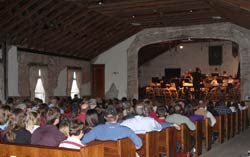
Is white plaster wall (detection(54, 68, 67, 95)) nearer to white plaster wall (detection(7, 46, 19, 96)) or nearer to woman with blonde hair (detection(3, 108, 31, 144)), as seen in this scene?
white plaster wall (detection(7, 46, 19, 96))

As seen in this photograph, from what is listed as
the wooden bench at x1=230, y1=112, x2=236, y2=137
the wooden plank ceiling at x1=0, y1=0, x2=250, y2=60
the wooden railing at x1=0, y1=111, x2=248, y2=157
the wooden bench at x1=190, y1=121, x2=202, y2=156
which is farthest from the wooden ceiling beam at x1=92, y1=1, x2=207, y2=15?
the wooden bench at x1=190, y1=121, x2=202, y2=156

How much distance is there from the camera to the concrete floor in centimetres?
799

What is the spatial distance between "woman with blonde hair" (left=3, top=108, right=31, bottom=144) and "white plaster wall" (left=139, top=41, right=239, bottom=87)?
20016 millimetres

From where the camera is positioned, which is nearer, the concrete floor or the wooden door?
the concrete floor

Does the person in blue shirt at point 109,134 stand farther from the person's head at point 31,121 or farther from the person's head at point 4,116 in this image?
the person's head at point 4,116

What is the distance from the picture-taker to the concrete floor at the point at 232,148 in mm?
7995

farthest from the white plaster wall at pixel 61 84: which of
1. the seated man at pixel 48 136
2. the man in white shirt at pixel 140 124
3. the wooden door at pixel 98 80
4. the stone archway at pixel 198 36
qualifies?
the seated man at pixel 48 136

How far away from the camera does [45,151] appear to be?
4086 mm

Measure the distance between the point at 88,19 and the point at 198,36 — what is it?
16.5ft

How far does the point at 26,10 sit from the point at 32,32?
1.46 meters

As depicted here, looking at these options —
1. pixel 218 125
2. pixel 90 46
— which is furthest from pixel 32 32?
pixel 218 125

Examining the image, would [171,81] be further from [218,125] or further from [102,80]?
[218,125]

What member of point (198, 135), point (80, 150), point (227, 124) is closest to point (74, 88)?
point (227, 124)

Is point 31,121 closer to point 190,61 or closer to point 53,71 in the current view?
point 53,71
